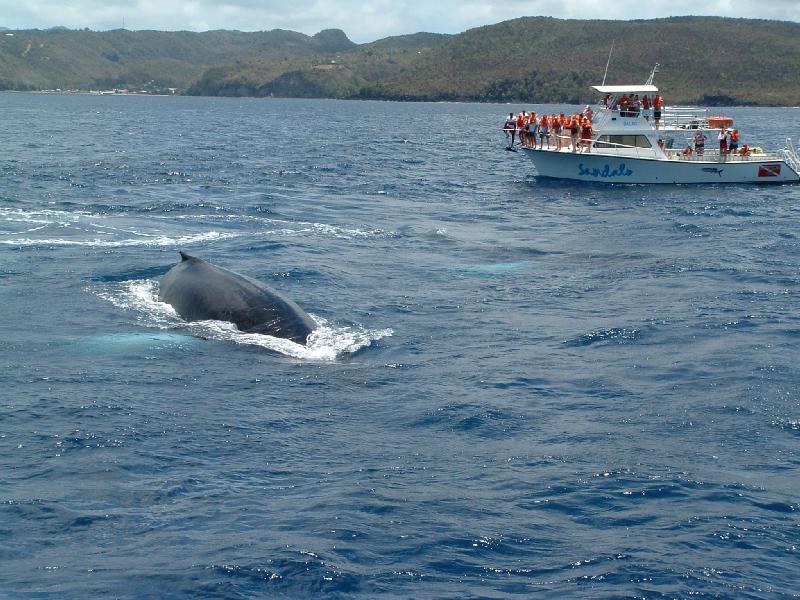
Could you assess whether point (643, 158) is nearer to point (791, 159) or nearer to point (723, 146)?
point (723, 146)

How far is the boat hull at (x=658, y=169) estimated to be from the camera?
150ft

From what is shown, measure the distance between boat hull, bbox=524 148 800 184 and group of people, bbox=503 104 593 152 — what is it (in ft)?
2.50

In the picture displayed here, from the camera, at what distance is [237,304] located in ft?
59.0

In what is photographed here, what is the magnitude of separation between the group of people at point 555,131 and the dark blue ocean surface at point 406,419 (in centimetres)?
1664

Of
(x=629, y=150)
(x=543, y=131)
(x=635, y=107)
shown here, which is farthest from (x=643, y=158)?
(x=543, y=131)

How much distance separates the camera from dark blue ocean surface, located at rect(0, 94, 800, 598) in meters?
9.95

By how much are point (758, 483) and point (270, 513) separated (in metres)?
5.97

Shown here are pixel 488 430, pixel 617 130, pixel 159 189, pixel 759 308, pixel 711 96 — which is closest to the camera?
pixel 488 430

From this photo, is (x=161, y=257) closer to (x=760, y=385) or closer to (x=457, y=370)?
(x=457, y=370)

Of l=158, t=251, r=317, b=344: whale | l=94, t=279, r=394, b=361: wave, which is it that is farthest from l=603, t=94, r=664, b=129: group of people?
l=158, t=251, r=317, b=344: whale

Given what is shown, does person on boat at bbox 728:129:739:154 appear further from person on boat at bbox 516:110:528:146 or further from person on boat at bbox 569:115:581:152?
person on boat at bbox 516:110:528:146

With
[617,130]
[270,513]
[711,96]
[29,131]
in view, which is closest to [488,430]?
[270,513]

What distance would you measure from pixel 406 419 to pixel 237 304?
5.27m

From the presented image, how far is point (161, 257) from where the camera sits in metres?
25.0
